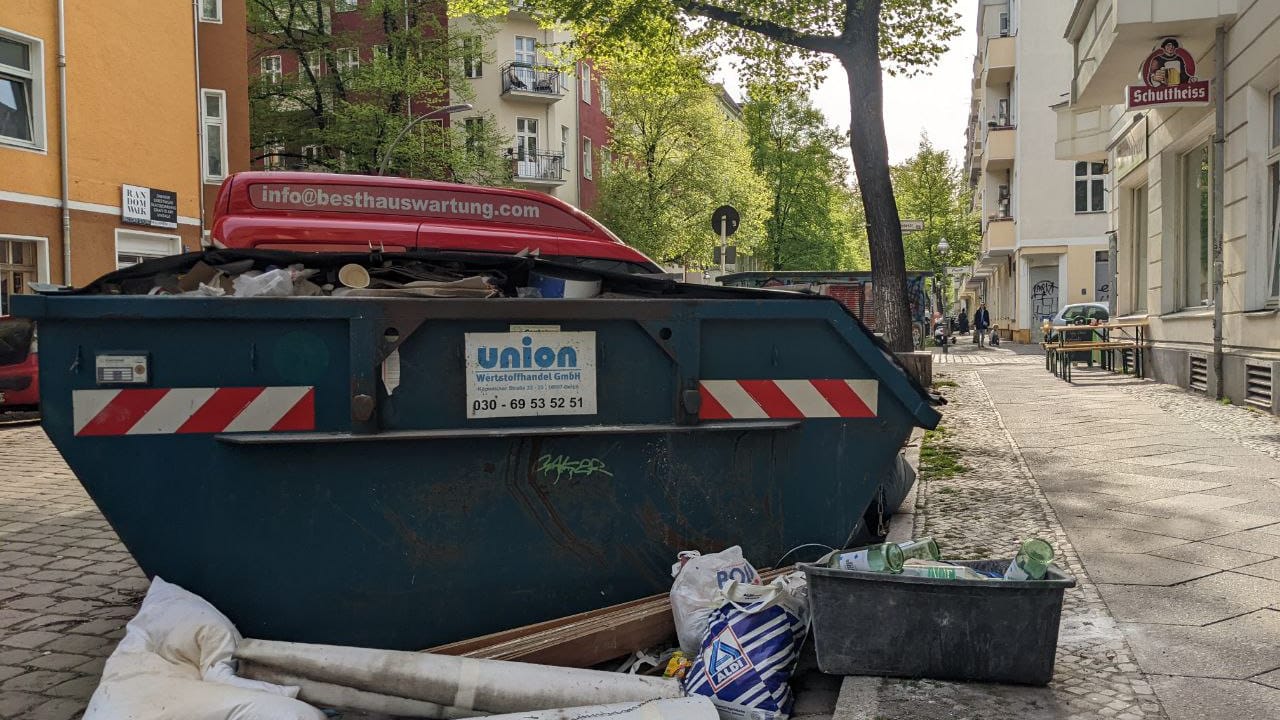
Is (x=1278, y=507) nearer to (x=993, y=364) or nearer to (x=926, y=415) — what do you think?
(x=926, y=415)

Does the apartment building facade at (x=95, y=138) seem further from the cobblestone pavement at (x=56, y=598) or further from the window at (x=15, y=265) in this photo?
the cobblestone pavement at (x=56, y=598)

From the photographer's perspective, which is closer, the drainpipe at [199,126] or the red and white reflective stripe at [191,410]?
the red and white reflective stripe at [191,410]

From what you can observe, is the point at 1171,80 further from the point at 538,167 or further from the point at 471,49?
the point at 538,167

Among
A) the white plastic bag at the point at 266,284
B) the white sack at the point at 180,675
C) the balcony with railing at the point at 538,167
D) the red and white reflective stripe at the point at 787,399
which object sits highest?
the balcony with railing at the point at 538,167

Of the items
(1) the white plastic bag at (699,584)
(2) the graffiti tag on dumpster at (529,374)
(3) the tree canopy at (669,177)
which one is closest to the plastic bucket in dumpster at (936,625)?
(1) the white plastic bag at (699,584)

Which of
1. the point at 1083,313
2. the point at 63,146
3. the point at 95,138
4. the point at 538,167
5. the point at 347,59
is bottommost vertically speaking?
the point at 1083,313

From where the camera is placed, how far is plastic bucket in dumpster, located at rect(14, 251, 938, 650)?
3.57 m

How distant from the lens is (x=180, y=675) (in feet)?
10.9

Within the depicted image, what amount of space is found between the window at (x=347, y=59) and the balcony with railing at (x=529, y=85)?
32.6ft

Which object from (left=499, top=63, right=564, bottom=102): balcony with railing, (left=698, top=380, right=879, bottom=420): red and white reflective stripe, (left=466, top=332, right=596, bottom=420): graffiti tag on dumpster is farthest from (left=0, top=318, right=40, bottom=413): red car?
(left=499, top=63, right=564, bottom=102): balcony with railing

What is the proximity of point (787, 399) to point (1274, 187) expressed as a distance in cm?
1001

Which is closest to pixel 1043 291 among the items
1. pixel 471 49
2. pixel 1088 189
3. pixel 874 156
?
pixel 1088 189

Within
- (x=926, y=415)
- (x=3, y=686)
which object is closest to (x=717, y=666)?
(x=926, y=415)

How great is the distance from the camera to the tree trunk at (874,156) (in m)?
11.8
